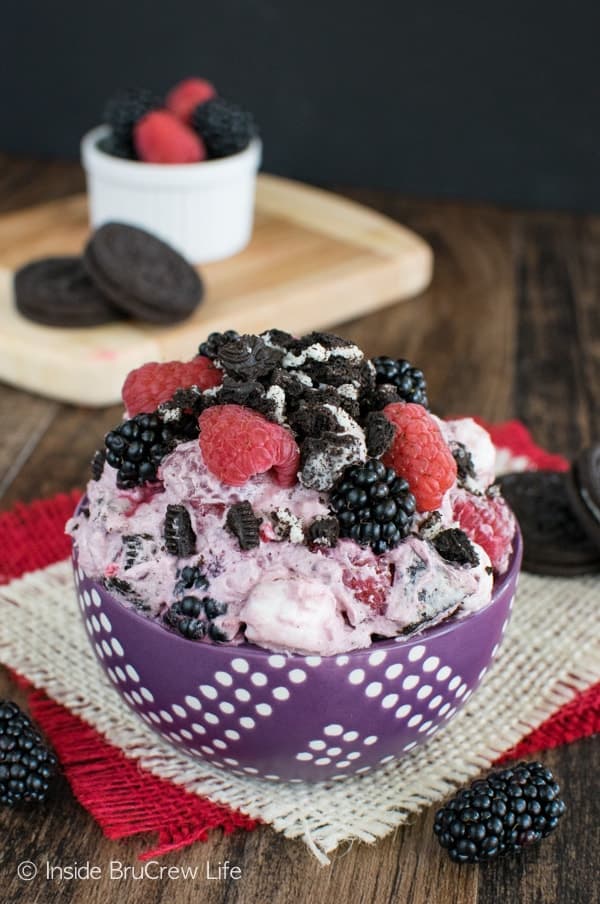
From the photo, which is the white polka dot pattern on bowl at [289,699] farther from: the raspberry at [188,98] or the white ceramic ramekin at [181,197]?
the raspberry at [188,98]

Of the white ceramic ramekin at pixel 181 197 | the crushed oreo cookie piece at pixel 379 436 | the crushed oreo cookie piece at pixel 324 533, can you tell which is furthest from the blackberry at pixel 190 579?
the white ceramic ramekin at pixel 181 197

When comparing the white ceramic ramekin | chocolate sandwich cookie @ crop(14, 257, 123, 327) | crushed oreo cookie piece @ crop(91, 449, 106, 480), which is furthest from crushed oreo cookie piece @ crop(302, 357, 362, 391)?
Result: the white ceramic ramekin

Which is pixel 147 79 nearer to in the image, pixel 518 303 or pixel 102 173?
pixel 102 173

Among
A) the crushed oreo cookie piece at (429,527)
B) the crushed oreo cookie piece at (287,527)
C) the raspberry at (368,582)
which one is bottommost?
the raspberry at (368,582)

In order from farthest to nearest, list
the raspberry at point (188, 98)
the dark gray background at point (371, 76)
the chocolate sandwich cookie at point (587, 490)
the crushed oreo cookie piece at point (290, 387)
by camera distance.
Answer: the dark gray background at point (371, 76), the raspberry at point (188, 98), the chocolate sandwich cookie at point (587, 490), the crushed oreo cookie piece at point (290, 387)

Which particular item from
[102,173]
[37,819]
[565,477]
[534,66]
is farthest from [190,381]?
[534,66]

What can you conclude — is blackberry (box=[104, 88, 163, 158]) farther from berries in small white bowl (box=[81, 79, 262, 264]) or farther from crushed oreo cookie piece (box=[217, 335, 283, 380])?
crushed oreo cookie piece (box=[217, 335, 283, 380])

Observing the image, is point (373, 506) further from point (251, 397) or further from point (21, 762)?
point (21, 762)

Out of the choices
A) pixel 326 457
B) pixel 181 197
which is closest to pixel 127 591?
pixel 326 457
